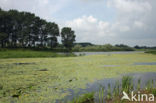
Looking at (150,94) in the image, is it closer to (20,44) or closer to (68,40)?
(20,44)

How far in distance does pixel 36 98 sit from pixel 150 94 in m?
3.88

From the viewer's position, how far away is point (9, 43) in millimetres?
33812

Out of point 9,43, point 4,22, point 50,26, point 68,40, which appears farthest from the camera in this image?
point 68,40

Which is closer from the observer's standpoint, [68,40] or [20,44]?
[20,44]

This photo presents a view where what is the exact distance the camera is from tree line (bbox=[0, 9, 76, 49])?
104 feet

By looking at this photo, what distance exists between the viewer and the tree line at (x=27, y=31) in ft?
104

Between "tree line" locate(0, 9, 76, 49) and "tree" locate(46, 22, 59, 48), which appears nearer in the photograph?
"tree line" locate(0, 9, 76, 49)

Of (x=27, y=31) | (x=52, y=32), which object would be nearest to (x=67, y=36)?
(x=52, y=32)

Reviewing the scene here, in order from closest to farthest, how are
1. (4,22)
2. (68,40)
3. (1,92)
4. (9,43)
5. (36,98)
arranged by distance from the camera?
(36,98), (1,92), (4,22), (9,43), (68,40)

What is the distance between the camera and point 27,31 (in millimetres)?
34094

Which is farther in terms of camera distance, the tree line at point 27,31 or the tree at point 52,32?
the tree at point 52,32

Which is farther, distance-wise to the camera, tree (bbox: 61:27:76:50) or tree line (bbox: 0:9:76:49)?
tree (bbox: 61:27:76:50)

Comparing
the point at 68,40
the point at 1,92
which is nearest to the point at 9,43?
the point at 68,40

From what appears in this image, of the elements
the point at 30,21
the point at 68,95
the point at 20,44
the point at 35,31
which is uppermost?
the point at 30,21
